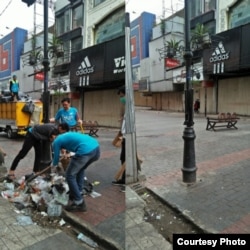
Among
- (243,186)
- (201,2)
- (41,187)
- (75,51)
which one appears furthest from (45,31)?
(201,2)

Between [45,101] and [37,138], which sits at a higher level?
[45,101]

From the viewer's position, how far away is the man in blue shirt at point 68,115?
4164mm

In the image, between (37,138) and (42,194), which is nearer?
(42,194)

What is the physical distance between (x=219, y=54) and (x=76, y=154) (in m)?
7.88

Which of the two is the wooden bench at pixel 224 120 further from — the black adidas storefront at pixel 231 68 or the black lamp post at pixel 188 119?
the black lamp post at pixel 188 119

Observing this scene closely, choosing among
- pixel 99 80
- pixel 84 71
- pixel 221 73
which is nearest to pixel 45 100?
pixel 84 71

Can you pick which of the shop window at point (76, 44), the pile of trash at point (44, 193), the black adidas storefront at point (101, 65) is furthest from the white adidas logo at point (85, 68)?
the pile of trash at point (44, 193)

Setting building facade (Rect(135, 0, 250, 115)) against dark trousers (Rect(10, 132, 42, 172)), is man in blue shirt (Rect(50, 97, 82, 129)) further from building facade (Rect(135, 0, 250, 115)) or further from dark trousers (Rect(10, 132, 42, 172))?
building facade (Rect(135, 0, 250, 115))

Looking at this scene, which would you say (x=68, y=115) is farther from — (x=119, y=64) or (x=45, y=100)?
(x=119, y=64)

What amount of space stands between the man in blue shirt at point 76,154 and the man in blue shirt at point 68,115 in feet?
1.98

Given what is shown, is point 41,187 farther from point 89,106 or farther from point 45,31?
point 45,31

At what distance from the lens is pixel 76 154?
350 centimetres

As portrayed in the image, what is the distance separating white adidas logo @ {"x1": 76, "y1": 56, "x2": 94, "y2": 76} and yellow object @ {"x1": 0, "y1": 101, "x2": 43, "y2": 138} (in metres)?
2.26

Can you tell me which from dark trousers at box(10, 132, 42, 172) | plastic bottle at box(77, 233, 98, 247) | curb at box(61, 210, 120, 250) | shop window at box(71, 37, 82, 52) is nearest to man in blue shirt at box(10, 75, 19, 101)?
dark trousers at box(10, 132, 42, 172)
